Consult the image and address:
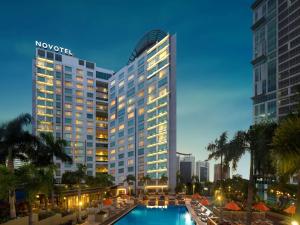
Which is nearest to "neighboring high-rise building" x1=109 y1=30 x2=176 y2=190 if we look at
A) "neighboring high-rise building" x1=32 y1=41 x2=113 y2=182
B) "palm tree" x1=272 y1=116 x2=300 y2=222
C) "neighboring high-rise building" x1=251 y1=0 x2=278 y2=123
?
"neighboring high-rise building" x1=32 y1=41 x2=113 y2=182

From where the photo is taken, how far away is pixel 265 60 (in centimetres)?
10925

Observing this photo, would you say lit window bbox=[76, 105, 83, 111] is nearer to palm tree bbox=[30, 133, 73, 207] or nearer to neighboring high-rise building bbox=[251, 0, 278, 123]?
neighboring high-rise building bbox=[251, 0, 278, 123]

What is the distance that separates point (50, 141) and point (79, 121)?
105559 mm

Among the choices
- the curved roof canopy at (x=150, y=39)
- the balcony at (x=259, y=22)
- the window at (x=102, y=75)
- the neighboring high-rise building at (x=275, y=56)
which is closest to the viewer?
the neighboring high-rise building at (x=275, y=56)

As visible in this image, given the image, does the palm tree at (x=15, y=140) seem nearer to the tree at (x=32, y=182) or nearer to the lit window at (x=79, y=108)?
the tree at (x=32, y=182)

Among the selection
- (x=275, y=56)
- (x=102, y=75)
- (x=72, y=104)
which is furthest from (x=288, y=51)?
(x=72, y=104)

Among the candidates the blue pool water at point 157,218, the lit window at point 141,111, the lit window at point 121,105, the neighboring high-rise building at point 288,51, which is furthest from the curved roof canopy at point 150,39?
the blue pool water at point 157,218

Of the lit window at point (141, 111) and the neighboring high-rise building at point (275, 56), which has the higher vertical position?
the neighboring high-rise building at point (275, 56)

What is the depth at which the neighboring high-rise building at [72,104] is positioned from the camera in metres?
138

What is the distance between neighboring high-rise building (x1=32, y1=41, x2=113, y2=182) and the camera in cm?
13838

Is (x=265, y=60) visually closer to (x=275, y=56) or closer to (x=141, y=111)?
(x=275, y=56)

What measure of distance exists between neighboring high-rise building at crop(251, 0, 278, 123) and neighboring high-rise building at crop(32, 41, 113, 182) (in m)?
66.9

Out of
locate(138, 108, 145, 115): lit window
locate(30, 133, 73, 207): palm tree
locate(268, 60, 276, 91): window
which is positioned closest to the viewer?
locate(30, 133, 73, 207): palm tree

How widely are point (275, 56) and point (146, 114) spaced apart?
156ft
